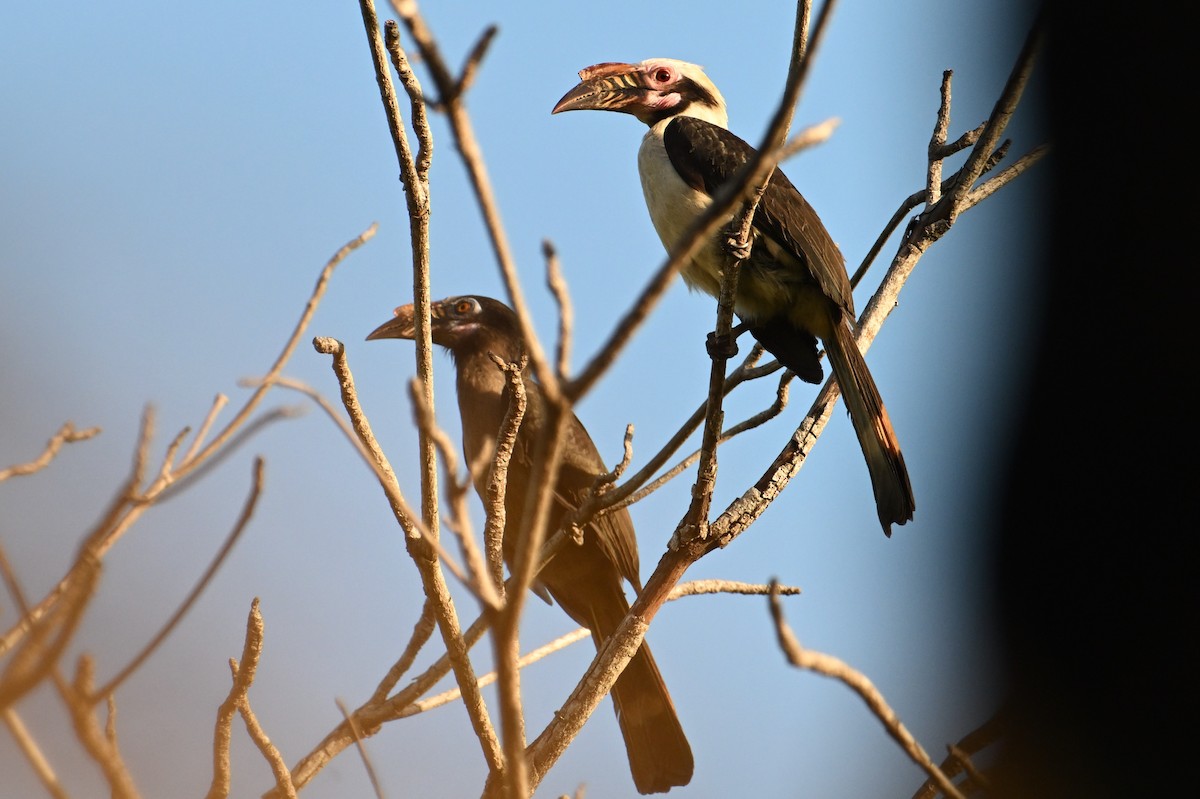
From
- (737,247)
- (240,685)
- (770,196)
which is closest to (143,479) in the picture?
(240,685)

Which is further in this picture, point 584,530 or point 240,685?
point 584,530

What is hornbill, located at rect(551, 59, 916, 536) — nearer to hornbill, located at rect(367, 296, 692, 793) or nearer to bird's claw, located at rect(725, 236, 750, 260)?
bird's claw, located at rect(725, 236, 750, 260)

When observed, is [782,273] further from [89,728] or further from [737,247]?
[89,728]

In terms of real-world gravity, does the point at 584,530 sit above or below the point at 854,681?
above

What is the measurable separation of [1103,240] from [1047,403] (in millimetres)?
645

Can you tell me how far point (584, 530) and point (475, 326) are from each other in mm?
1422

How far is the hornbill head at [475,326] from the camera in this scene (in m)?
5.73

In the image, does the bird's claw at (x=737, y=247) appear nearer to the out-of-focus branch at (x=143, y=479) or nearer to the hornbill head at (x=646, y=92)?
the out-of-focus branch at (x=143, y=479)

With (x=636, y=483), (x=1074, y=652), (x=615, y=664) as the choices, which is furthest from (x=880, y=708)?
(x=1074, y=652)

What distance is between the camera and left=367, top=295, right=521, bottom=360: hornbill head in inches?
226

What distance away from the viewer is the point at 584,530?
487 centimetres

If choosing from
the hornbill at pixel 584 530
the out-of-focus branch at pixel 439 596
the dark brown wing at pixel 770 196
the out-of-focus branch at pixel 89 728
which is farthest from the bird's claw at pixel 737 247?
the out-of-focus branch at pixel 89 728

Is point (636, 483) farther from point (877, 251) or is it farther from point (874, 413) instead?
point (877, 251)

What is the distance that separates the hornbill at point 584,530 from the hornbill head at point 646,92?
41.1 inches
